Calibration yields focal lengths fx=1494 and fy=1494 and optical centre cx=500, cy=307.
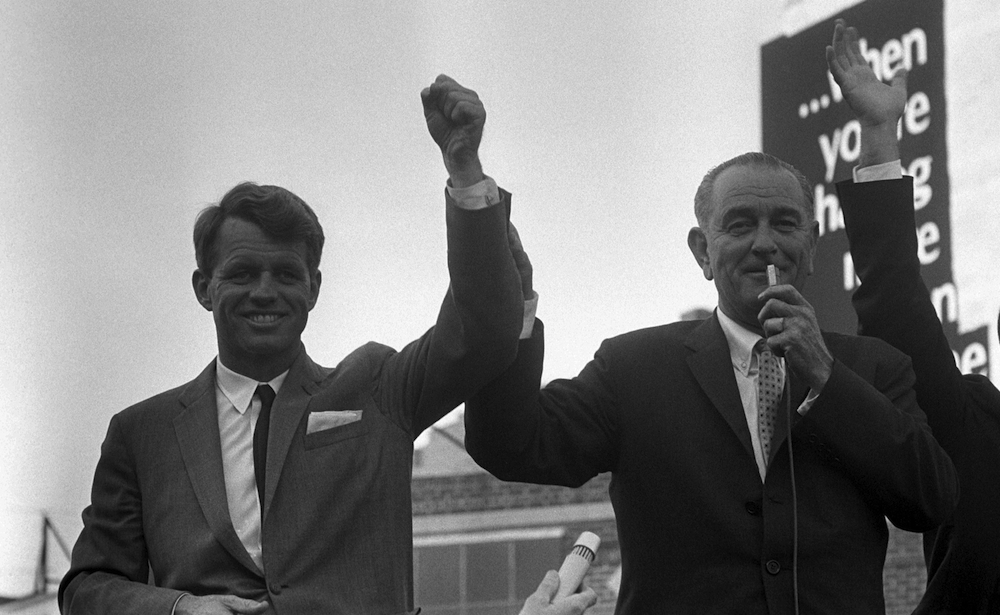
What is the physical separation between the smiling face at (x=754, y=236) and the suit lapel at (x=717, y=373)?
0.06 meters

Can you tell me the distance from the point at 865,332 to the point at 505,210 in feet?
2.94

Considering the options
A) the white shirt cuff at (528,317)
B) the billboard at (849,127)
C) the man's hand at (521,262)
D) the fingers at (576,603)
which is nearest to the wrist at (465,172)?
the man's hand at (521,262)

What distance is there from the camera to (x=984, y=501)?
10.3 ft

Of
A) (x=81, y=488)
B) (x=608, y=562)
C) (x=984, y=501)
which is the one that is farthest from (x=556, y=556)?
(x=984, y=501)

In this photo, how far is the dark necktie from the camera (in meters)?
2.76

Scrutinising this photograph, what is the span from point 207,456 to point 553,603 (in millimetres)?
743

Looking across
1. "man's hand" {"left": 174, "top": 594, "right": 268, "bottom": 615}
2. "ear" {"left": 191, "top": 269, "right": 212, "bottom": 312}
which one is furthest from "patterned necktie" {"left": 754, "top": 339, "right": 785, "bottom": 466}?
"ear" {"left": 191, "top": 269, "right": 212, "bottom": 312}

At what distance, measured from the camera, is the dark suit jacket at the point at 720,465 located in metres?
2.62

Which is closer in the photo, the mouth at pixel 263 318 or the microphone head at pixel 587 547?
the microphone head at pixel 587 547

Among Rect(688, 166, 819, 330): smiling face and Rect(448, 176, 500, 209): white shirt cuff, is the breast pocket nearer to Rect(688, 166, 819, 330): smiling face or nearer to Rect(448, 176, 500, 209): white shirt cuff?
Rect(448, 176, 500, 209): white shirt cuff

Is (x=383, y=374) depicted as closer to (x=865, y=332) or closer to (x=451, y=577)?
(x=865, y=332)

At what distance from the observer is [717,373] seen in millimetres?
2834

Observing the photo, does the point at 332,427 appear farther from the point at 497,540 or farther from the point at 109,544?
the point at 497,540

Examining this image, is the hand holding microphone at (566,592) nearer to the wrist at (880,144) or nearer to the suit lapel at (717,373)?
the suit lapel at (717,373)
